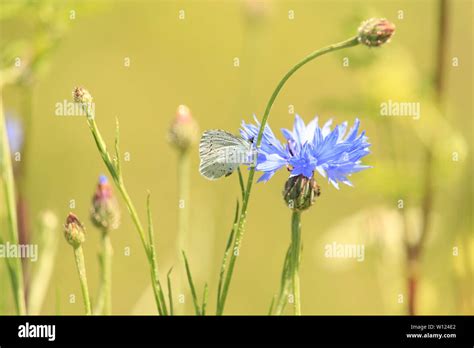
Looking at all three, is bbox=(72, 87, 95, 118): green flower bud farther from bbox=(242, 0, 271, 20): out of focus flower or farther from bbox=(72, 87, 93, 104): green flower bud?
bbox=(242, 0, 271, 20): out of focus flower

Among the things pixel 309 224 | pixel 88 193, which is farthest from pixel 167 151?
pixel 309 224

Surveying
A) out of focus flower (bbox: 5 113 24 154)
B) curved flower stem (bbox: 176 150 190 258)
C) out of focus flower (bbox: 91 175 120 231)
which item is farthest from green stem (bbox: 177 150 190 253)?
out of focus flower (bbox: 5 113 24 154)

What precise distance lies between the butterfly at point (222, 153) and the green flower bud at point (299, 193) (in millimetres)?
67

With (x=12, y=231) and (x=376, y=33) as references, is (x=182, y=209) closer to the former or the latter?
(x=12, y=231)

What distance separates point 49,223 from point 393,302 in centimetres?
72

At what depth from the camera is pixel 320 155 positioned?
1.11 meters

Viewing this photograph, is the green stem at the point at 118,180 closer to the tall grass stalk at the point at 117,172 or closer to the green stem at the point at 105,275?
the tall grass stalk at the point at 117,172

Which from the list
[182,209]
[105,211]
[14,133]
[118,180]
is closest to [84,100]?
[118,180]

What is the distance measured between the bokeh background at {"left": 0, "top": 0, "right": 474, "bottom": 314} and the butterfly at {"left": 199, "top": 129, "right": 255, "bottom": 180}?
17.6 inches

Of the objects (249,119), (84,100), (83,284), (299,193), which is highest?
(249,119)

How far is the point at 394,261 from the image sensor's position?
171cm

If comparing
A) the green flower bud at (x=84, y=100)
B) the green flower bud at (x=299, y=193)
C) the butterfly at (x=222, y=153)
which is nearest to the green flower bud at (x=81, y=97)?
the green flower bud at (x=84, y=100)

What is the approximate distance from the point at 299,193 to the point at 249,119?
1436mm
